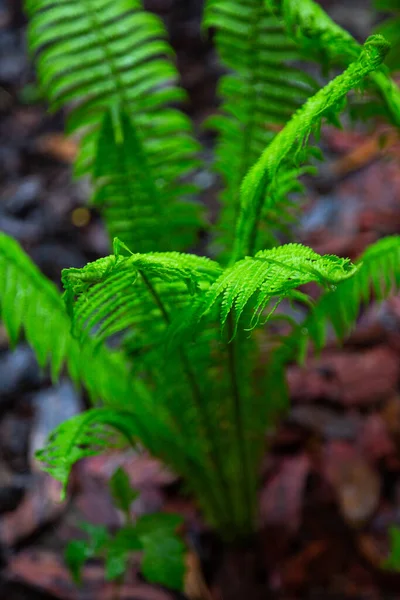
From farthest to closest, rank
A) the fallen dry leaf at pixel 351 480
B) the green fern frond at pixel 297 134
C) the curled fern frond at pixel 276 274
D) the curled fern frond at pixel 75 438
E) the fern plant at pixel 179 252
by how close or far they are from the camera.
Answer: the fallen dry leaf at pixel 351 480
the fern plant at pixel 179 252
the curled fern frond at pixel 75 438
the green fern frond at pixel 297 134
the curled fern frond at pixel 276 274

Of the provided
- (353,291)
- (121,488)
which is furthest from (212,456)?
(353,291)

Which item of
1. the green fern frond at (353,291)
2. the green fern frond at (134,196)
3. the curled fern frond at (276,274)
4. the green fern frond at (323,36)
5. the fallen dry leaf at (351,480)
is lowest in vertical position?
the fallen dry leaf at (351,480)

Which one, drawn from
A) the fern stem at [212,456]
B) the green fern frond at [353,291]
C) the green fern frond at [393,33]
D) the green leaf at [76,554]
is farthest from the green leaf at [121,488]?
the green fern frond at [393,33]

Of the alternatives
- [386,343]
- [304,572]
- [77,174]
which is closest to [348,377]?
[386,343]

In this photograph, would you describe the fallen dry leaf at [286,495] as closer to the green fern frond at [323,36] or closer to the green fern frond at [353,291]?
the green fern frond at [353,291]

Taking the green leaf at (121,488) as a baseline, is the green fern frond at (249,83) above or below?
above

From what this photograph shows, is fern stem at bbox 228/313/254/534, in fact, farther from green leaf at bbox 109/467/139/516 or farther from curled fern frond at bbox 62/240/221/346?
green leaf at bbox 109/467/139/516

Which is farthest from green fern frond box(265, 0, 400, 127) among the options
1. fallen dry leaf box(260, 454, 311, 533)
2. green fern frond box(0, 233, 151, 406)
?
fallen dry leaf box(260, 454, 311, 533)

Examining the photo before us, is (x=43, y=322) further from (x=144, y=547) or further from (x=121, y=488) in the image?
(x=144, y=547)
